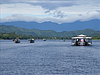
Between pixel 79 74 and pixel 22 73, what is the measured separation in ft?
31.7

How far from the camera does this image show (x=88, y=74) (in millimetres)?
33438

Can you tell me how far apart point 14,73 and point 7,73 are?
122 centimetres

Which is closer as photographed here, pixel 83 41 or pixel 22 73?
pixel 22 73

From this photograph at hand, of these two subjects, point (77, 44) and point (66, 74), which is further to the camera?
point (77, 44)

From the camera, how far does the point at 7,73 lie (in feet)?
112

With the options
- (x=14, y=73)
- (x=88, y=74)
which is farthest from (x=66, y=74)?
(x=14, y=73)

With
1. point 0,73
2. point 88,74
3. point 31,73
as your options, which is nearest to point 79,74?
point 88,74

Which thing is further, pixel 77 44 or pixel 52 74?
pixel 77 44

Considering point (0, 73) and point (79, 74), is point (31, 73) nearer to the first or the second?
point (0, 73)

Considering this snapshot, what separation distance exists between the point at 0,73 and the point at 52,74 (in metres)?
8.93

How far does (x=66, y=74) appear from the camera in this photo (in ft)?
109

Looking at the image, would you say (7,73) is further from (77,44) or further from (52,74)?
(77,44)

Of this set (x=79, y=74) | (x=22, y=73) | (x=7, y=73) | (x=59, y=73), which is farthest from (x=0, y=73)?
(x=79, y=74)

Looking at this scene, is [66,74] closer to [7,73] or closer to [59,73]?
[59,73]
